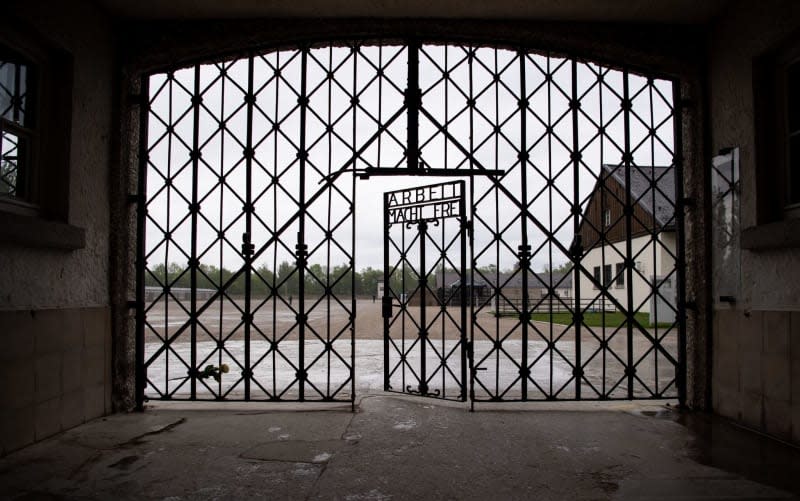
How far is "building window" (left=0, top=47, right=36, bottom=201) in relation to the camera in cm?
366

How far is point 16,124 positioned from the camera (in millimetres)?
3771

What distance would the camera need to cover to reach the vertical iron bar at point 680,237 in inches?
190

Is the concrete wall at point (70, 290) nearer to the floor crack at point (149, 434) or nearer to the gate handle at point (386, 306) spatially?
the floor crack at point (149, 434)

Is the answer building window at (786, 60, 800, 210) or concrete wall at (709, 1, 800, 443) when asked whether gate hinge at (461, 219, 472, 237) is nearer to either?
concrete wall at (709, 1, 800, 443)

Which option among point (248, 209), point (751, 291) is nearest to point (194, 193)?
point (248, 209)

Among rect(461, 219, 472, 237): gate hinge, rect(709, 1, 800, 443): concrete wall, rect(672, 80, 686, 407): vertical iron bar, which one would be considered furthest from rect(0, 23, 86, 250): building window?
rect(709, 1, 800, 443): concrete wall

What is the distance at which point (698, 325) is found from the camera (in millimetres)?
4730

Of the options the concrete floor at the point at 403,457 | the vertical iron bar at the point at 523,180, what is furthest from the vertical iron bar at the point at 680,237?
the vertical iron bar at the point at 523,180

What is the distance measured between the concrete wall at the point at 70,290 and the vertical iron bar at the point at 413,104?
277cm

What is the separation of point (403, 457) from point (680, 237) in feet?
11.4

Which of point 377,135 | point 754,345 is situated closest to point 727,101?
point 754,345

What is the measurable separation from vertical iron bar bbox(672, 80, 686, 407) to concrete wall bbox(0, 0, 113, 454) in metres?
5.30

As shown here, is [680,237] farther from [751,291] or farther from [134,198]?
[134,198]

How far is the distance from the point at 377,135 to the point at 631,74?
8.58 ft
